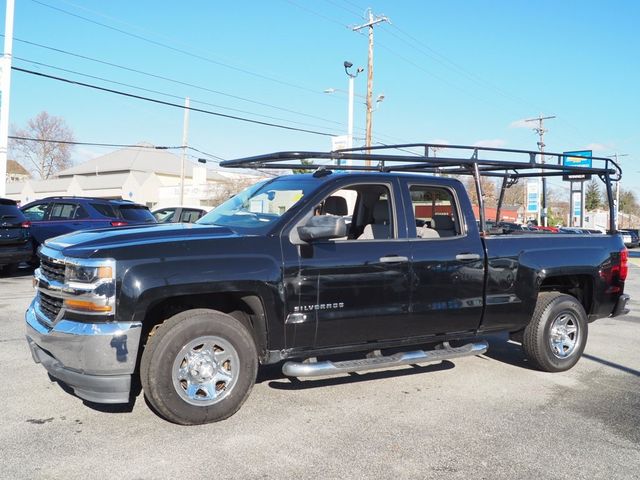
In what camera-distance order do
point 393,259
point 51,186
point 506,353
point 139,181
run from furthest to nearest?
point 51,186, point 139,181, point 506,353, point 393,259

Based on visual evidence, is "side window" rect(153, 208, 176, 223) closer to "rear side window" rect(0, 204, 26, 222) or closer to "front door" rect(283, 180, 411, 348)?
"rear side window" rect(0, 204, 26, 222)

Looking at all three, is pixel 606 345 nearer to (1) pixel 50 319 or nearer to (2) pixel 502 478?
(2) pixel 502 478

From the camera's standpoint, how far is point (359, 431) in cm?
416

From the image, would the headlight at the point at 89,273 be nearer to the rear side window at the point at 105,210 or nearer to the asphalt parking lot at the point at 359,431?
the asphalt parking lot at the point at 359,431

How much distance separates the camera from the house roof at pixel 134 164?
241ft

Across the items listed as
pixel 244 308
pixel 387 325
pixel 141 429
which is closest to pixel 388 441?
pixel 387 325

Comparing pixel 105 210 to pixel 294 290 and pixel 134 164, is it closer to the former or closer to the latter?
pixel 294 290

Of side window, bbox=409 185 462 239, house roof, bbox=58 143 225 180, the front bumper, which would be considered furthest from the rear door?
house roof, bbox=58 143 225 180

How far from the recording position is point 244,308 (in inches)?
175

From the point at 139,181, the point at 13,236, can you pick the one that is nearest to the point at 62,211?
the point at 13,236

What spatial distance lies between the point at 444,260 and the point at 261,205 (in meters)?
1.72

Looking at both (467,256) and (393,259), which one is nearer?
(393,259)

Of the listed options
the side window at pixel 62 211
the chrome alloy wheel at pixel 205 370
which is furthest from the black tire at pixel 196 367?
the side window at pixel 62 211

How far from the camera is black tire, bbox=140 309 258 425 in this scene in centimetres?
395
